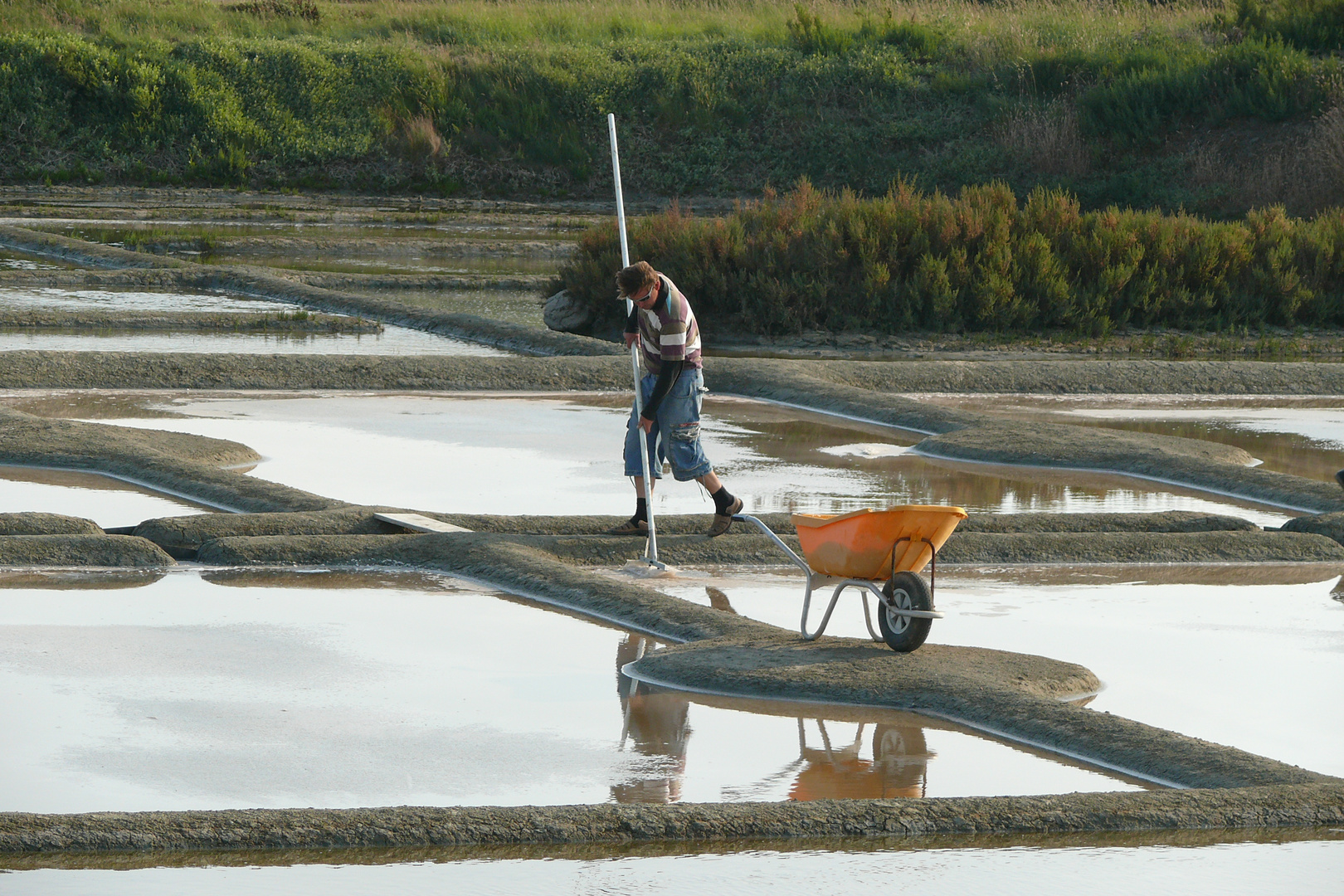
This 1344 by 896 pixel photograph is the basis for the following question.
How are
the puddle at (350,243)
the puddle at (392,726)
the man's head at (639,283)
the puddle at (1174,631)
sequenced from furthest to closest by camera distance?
1. the puddle at (350,243)
2. the man's head at (639,283)
3. the puddle at (1174,631)
4. the puddle at (392,726)

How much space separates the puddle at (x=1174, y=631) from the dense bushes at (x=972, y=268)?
32.0 feet

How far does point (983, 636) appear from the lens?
6.66 meters

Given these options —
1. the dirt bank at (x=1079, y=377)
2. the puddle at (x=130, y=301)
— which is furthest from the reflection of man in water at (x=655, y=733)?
the puddle at (x=130, y=301)

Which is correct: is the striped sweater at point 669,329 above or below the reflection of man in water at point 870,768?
above

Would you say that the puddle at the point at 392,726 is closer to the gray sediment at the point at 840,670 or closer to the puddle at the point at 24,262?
the gray sediment at the point at 840,670

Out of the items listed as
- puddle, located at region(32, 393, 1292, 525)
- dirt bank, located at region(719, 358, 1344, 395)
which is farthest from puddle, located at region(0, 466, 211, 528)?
dirt bank, located at region(719, 358, 1344, 395)

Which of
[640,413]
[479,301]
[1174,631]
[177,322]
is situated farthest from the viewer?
[479,301]

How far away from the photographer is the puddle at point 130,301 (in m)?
18.0

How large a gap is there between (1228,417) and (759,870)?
9.73 meters

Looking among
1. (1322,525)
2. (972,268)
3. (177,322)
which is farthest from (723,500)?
(972,268)

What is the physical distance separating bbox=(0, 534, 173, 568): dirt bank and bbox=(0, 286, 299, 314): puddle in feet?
34.4

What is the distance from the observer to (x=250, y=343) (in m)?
15.6

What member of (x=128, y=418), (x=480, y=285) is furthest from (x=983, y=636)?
(x=480, y=285)

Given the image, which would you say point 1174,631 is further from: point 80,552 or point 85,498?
point 85,498
